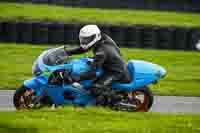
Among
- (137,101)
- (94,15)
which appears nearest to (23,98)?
(137,101)

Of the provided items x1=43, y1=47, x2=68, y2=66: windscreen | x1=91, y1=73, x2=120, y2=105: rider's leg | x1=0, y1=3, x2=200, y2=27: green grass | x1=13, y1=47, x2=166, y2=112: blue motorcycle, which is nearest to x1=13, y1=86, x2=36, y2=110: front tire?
x1=13, y1=47, x2=166, y2=112: blue motorcycle

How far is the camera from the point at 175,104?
545 inches

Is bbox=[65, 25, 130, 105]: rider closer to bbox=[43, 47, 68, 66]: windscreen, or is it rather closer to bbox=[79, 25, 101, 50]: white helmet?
bbox=[79, 25, 101, 50]: white helmet

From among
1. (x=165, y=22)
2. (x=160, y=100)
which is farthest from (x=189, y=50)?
(x=160, y=100)

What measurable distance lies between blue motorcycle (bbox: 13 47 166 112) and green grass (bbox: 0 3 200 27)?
40.2ft

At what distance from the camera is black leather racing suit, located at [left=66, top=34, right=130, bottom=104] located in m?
11.7

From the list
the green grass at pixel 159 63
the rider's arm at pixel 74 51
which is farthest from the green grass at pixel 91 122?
the green grass at pixel 159 63

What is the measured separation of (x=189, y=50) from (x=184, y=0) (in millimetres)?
7194

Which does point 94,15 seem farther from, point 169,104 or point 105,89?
point 105,89

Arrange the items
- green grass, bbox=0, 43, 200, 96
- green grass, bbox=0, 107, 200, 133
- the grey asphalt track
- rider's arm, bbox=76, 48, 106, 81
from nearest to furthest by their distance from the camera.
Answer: green grass, bbox=0, 107, 200, 133 < rider's arm, bbox=76, 48, 106, 81 < the grey asphalt track < green grass, bbox=0, 43, 200, 96

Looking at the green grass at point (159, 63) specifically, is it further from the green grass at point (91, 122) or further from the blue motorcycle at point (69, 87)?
the green grass at point (91, 122)

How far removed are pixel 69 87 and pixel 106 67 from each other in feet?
2.27

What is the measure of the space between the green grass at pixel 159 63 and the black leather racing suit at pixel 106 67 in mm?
3373

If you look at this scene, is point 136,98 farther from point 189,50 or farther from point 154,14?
point 154,14
